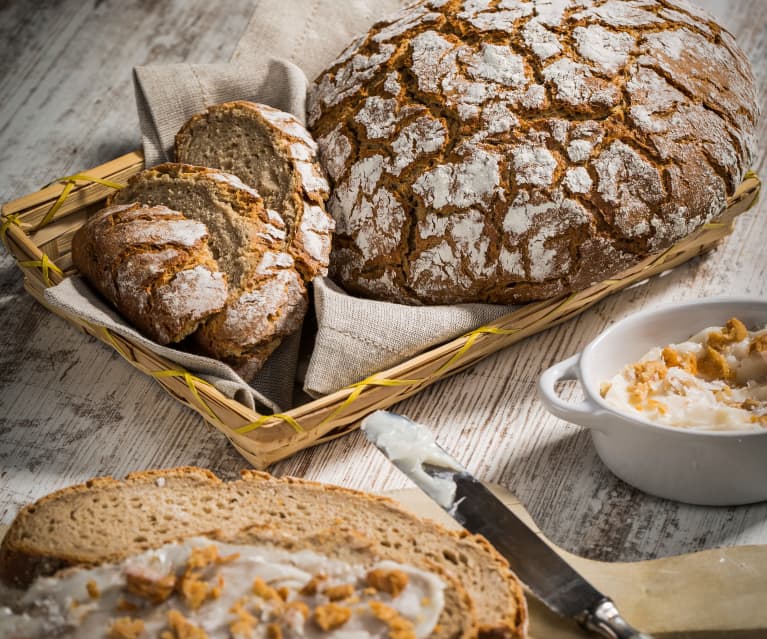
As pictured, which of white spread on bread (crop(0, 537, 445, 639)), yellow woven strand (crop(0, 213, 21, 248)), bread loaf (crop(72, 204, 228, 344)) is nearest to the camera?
white spread on bread (crop(0, 537, 445, 639))

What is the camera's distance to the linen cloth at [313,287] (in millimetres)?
1911

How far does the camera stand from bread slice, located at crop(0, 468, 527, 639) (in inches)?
55.8

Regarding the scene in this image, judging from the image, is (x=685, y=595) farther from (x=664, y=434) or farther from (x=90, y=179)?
(x=90, y=179)

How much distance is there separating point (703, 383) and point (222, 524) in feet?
3.15

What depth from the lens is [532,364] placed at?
7.02 feet

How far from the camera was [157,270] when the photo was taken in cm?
189

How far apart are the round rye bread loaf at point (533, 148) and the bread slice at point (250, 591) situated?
849mm

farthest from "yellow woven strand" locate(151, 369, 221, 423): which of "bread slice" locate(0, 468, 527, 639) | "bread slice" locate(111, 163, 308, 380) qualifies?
"bread slice" locate(0, 468, 527, 639)

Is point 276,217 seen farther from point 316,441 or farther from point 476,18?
point 476,18

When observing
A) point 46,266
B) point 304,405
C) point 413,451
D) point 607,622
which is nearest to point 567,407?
point 413,451

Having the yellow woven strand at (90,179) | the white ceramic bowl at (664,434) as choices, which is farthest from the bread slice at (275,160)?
the white ceramic bowl at (664,434)

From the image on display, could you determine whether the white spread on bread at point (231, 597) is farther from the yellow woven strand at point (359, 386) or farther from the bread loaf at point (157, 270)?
→ the bread loaf at point (157, 270)

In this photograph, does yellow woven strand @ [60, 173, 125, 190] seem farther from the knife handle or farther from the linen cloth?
the knife handle

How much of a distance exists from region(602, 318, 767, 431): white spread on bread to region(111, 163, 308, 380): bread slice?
2.43 ft
